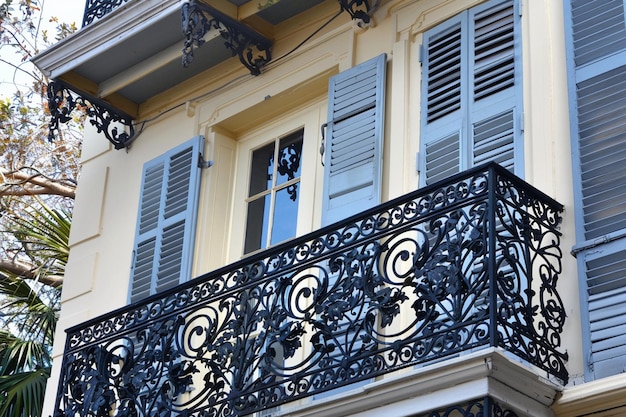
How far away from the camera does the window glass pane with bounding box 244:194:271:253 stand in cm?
919

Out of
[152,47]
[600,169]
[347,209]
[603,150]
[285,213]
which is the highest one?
[152,47]

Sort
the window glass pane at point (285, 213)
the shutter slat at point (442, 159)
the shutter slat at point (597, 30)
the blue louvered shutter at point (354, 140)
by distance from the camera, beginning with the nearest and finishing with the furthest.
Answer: the shutter slat at point (597, 30)
the shutter slat at point (442, 159)
the blue louvered shutter at point (354, 140)
the window glass pane at point (285, 213)

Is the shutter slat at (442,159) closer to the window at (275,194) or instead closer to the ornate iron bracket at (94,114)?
the window at (275,194)

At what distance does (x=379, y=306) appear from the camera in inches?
259

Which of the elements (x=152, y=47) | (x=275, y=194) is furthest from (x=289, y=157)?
(x=152, y=47)

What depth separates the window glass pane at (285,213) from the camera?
8.95 meters

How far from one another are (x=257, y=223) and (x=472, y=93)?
2.08 meters

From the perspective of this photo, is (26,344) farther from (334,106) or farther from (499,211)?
(499,211)

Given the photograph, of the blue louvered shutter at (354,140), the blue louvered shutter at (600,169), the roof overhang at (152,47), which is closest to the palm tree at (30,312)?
the roof overhang at (152,47)

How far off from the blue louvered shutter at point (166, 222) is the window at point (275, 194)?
1.39ft

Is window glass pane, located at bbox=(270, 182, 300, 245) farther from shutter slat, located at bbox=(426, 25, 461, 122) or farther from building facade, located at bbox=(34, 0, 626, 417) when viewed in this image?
shutter slat, located at bbox=(426, 25, 461, 122)

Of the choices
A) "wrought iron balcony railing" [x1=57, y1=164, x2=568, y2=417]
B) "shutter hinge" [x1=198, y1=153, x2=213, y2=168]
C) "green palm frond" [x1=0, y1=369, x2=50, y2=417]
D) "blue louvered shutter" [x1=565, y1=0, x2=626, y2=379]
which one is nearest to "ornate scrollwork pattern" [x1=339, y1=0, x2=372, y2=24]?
"shutter hinge" [x1=198, y1=153, x2=213, y2=168]

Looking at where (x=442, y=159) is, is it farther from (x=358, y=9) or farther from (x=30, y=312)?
(x=30, y=312)

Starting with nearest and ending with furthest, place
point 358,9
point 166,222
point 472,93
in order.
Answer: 1. point 472,93
2. point 358,9
3. point 166,222
